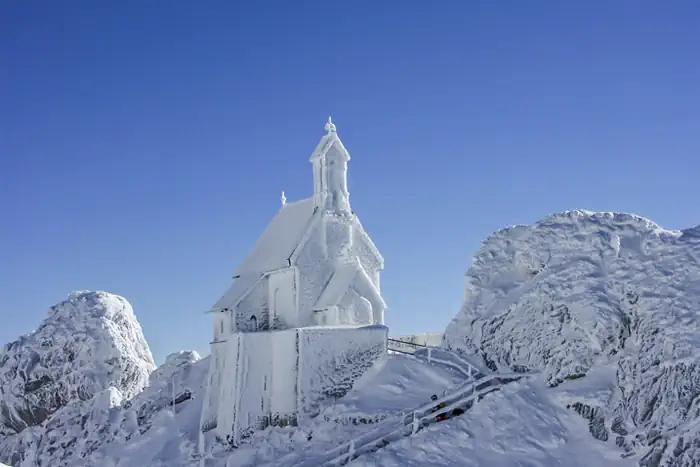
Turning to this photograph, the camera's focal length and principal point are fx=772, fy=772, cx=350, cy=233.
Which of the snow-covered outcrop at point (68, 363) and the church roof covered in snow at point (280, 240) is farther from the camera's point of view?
the snow-covered outcrop at point (68, 363)

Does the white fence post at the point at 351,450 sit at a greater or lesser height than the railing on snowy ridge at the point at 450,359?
→ lesser

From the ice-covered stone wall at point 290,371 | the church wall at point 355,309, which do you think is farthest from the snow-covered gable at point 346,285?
the ice-covered stone wall at point 290,371

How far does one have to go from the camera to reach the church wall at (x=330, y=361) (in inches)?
1268

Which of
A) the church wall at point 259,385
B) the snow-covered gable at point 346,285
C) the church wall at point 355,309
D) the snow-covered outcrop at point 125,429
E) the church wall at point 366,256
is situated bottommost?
the snow-covered outcrop at point 125,429

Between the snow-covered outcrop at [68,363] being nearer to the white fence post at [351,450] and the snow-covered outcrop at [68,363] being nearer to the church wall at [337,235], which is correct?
the church wall at [337,235]

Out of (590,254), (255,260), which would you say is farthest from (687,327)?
(255,260)

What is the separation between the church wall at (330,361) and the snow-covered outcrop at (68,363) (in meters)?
17.5

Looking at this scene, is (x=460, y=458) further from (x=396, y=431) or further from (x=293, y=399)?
(x=293, y=399)

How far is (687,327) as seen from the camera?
23906mm

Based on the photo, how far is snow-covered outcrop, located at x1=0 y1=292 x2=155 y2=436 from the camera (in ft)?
150

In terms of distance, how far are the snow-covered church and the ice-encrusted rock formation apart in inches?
211

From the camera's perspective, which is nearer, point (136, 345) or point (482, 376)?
point (482, 376)

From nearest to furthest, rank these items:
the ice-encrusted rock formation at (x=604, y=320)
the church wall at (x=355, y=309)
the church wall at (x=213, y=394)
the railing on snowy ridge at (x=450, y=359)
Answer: the ice-encrusted rock formation at (x=604, y=320), the railing on snowy ridge at (x=450, y=359), the church wall at (x=213, y=394), the church wall at (x=355, y=309)

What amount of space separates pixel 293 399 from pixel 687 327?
1588 centimetres
